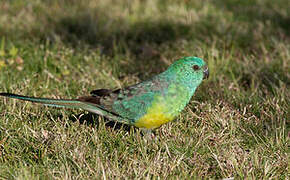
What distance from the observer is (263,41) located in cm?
548

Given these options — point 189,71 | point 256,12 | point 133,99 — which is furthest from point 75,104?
point 256,12

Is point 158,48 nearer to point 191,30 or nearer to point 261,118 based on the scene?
point 191,30

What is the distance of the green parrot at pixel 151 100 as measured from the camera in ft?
10.5

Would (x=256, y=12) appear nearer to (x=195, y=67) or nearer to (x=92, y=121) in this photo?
(x=195, y=67)

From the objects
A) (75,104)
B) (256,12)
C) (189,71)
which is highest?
(189,71)

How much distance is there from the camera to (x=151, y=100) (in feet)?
10.6

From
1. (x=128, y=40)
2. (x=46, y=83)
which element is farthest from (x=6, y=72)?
(x=128, y=40)

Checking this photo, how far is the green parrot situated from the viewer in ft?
→ 10.5

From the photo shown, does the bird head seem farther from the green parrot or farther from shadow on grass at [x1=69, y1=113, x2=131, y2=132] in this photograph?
shadow on grass at [x1=69, y1=113, x2=131, y2=132]

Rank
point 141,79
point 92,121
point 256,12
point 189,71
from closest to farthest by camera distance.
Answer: point 189,71, point 92,121, point 141,79, point 256,12

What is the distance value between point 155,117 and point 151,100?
129 millimetres

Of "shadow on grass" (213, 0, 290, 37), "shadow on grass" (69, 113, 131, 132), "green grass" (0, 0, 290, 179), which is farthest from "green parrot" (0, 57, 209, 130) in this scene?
"shadow on grass" (213, 0, 290, 37)

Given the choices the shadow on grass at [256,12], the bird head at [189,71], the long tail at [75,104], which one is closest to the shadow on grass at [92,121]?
the long tail at [75,104]

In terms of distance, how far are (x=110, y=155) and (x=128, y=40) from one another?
2.91 m
